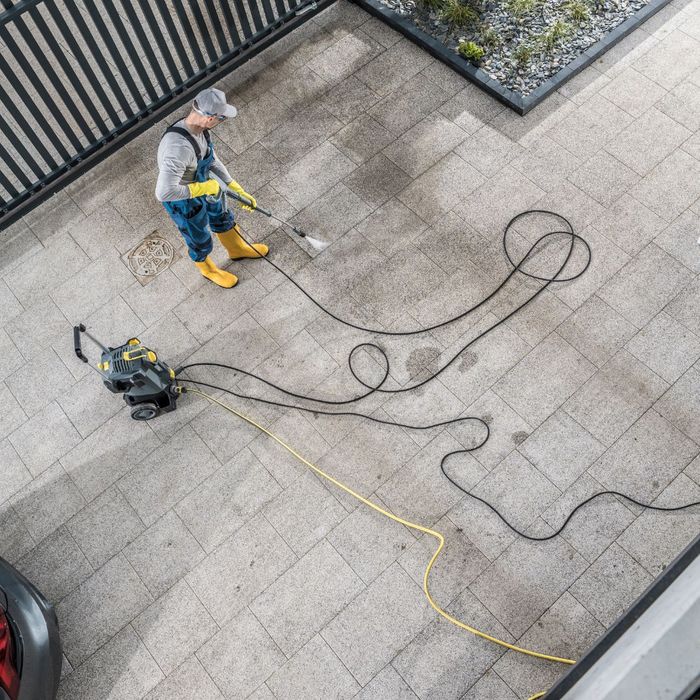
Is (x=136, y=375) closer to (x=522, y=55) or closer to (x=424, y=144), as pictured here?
(x=424, y=144)

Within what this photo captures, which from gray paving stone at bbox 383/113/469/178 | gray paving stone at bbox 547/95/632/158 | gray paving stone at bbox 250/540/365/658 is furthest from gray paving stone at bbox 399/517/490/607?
gray paving stone at bbox 547/95/632/158

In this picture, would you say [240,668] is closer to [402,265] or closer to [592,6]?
[402,265]

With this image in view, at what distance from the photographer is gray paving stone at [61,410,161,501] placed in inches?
219

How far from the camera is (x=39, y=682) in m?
4.38

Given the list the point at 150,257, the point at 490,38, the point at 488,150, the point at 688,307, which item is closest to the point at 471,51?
the point at 490,38

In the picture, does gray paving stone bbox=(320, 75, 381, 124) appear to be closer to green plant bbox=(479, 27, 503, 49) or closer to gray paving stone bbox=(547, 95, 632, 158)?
green plant bbox=(479, 27, 503, 49)

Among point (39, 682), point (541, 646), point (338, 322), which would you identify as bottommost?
point (541, 646)

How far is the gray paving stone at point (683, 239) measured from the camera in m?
5.95

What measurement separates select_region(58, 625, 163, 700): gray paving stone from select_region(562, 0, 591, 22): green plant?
7.15 metres

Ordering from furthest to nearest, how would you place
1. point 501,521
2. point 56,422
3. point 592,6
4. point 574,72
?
point 592,6, point 574,72, point 56,422, point 501,521

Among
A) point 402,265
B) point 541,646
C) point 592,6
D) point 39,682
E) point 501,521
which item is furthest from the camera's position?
point 592,6

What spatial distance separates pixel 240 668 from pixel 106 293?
11.3 feet

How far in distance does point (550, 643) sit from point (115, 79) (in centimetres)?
624

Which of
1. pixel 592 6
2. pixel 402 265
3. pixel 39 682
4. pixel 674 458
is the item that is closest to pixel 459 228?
pixel 402 265
